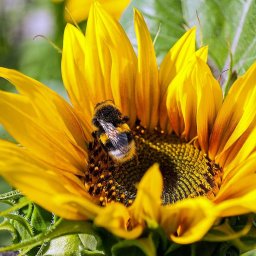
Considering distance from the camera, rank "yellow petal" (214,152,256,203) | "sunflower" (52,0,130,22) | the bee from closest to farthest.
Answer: "yellow petal" (214,152,256,203) < the bee < "sunflower" (52,0,130,22)

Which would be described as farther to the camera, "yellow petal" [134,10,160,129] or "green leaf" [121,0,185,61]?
"green leaf" [121,0,185,61]

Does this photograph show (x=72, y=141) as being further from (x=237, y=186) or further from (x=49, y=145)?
(x=237, y=186)

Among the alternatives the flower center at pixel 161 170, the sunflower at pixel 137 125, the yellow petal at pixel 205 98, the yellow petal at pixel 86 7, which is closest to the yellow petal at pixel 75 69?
the sunflower at pixel 137 125

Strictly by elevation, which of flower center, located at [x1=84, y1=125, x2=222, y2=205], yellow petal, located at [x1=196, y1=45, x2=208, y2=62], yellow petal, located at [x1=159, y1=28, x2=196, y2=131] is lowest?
flower center, located at [x1=84, y1=125, x2=222, y2=205]

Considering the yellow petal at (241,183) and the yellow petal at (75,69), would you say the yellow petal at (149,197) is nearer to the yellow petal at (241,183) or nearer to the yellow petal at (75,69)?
the yellow petal at (241,183)

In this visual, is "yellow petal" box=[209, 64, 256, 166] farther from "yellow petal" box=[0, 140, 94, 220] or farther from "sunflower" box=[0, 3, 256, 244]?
"yellow petal" box=[0, 140, 94, 220]

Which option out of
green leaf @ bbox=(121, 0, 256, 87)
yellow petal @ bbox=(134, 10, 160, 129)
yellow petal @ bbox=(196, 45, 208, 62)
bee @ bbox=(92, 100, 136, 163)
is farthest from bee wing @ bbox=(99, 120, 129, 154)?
green leaf @ bbox=(121, 0, 256, 87)

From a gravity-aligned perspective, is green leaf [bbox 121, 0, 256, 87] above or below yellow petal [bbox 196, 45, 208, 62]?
below

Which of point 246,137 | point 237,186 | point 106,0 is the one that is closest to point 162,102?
point 246,137
